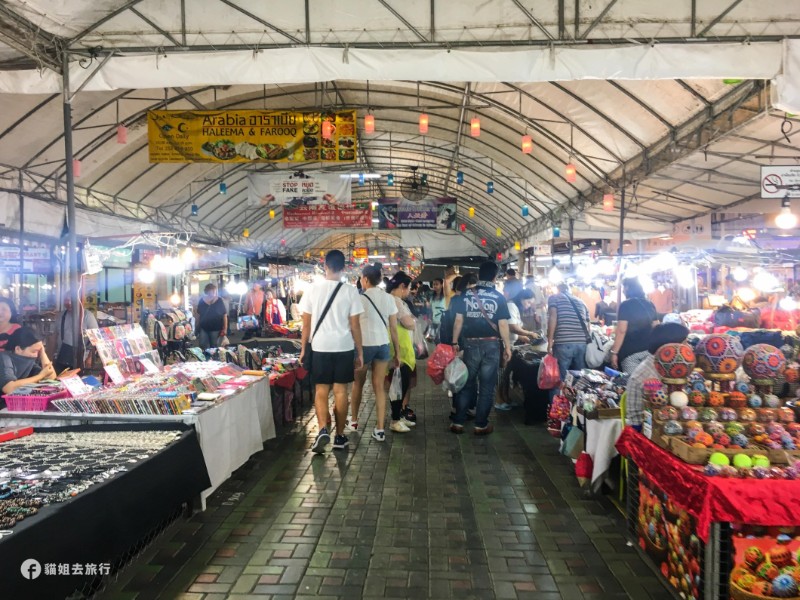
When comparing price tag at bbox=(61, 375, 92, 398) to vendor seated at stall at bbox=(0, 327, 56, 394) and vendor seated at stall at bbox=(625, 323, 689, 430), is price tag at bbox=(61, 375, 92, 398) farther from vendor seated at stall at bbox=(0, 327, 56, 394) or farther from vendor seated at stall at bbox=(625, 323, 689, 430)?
vendor seated at stall at bbox=(625, 323, 689, 430)

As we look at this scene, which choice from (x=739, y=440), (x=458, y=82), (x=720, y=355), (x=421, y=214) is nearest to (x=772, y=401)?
(x=720, y=355)

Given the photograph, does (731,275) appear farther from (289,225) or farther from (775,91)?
(289,225)

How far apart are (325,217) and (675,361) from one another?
15179 mm

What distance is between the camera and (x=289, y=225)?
17.5 meters

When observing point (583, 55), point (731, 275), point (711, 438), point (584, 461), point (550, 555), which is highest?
point (583, 55)

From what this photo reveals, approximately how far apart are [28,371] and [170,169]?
35.9 feet

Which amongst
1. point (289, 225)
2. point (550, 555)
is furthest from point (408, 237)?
point (550, 555)

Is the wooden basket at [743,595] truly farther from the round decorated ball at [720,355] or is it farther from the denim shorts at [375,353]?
the denim shorts at [375,353]

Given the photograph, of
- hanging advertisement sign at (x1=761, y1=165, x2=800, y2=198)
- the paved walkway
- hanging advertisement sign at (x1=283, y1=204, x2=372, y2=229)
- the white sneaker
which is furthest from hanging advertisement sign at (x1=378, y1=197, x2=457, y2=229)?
the paved walkway

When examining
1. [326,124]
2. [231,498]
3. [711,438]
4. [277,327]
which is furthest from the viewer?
[277,327]

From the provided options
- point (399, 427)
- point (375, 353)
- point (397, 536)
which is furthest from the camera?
point (399, 427)

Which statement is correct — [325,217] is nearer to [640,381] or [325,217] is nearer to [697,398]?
[640,381]

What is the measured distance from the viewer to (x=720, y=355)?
→ 3539 mm

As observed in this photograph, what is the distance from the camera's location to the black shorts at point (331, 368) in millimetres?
5664
